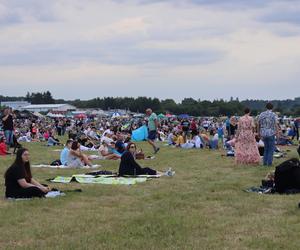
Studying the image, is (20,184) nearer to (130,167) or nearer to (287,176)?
(130,167)

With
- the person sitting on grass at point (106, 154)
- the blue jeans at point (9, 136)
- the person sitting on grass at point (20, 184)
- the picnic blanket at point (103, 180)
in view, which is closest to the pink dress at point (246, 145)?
the picnic blanket at point (103, 180)

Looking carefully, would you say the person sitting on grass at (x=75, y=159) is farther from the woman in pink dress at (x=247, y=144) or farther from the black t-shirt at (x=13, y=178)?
the black t-shirt at (x=13, y=178)

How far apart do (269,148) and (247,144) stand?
2.25 ft

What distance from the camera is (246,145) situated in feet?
47.1

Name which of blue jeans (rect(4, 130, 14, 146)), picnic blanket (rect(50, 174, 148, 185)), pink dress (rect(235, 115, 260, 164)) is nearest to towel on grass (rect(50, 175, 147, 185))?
picnic blanket (rect(50, 174, 148, 185))

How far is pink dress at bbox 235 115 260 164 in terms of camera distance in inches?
564

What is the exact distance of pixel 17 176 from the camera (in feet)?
29.2

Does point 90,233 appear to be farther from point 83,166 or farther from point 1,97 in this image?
point 1,97

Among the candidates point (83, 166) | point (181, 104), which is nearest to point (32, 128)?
point (83, 166)

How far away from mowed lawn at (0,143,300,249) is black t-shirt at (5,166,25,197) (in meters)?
0.23

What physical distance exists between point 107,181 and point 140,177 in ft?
2.99

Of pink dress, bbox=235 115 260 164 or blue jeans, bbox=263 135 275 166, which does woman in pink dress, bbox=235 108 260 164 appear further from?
blue jeans, bbox=263 135 275 166

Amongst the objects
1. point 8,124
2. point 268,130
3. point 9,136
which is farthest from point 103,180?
point 9,136

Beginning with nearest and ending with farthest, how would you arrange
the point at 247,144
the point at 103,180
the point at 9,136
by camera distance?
the point at 103,180
the point at 247,144
the point at 9,136
